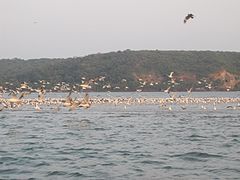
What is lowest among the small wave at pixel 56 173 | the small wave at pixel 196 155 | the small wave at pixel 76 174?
the small wave at pixel 76 174

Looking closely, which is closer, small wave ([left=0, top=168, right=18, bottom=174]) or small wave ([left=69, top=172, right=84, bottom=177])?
small wave ([left=69, top=172, right=84, bottom=177])

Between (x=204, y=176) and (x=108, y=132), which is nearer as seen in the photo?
(x=204, y=176)

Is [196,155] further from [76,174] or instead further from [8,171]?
[8,171]

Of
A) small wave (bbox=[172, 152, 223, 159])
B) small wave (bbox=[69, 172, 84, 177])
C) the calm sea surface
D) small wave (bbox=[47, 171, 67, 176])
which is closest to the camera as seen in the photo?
small wave (bbox=[69, 172, 84, 177])

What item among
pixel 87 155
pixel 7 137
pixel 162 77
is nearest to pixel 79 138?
pixel 7 137

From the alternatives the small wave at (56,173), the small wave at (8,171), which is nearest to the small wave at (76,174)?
the small wave at (56,173)

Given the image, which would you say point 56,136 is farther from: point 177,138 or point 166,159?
point 166,159

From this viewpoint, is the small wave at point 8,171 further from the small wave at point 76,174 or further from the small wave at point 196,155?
the small wave at point 196,155

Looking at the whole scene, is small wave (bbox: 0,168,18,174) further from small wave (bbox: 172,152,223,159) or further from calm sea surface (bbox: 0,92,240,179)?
small wave (bbox: 172,152,223,159)

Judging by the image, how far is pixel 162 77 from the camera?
198125 millimetres

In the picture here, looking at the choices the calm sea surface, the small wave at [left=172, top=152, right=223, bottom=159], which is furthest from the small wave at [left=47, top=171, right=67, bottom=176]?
the small wave at [left=172, top=152, right=223, bottom=159]

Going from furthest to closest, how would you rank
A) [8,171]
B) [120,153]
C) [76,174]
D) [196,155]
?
1. [120,153]
2. [196,155]
3. [8,171]
4. [76,174]

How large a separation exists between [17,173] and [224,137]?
1951cm

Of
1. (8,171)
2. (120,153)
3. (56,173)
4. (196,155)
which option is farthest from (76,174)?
(196,155)
